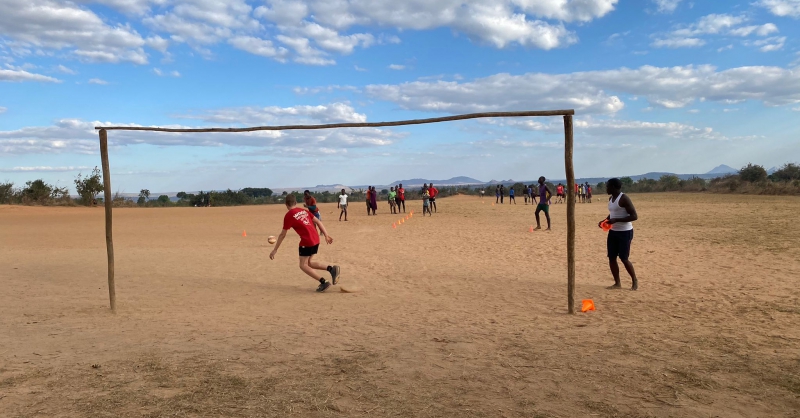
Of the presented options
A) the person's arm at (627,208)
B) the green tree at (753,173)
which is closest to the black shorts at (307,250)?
the person's arm at (627,208)

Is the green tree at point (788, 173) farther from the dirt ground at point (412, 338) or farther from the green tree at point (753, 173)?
the dirt ground at point (412, 338)

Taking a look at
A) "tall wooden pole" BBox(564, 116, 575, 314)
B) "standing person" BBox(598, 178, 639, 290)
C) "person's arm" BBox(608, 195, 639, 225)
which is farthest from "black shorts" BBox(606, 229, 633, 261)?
"tall wooden pole" BBox(564, 116, 575, 314)

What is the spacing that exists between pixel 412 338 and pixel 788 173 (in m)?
53.2

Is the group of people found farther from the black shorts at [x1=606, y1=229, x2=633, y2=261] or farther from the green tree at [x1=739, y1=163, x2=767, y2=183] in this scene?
the green tree at [x1=739, y1=163, x2=767, y2=183]

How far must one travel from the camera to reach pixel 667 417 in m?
3.77

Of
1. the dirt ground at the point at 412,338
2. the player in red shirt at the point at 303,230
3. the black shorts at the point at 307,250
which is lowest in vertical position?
the dirt ground at the point at 412,338

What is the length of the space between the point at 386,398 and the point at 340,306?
367cm

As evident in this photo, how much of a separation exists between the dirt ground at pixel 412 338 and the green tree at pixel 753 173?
130ft

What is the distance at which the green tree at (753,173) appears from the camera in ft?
149

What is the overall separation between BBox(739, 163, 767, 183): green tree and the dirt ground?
130ft

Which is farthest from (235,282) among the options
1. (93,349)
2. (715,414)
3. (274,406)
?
(715,414)

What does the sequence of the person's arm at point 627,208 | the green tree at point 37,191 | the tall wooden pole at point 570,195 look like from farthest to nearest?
the green tree at point 37,191 → the person's arm at point 627,208 → the tall wooden pole at point 570,195

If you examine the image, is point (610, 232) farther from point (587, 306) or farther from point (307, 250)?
point (307, 250)

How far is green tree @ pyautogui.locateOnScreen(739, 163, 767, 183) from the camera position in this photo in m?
45.5
